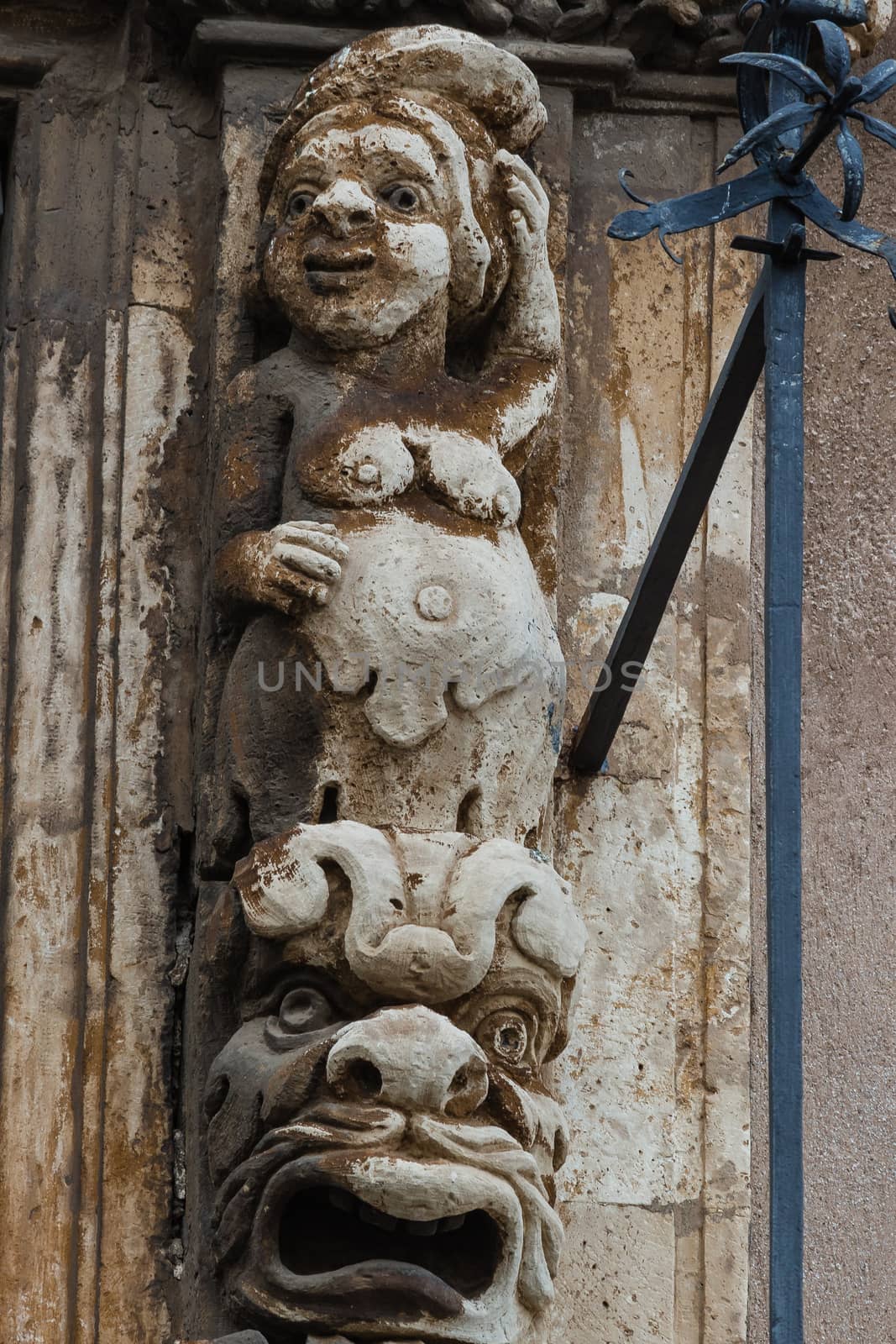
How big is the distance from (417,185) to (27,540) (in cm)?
67

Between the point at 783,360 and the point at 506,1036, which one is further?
the point at 506,1036

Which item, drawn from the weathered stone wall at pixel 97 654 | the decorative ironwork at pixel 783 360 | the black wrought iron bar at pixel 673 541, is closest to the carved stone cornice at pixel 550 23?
the weathered stone wall at pixel 97 654

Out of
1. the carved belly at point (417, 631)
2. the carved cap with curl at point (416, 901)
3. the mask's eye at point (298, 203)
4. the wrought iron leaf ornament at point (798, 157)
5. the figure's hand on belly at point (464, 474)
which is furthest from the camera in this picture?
the mask's eye at point (298, 203)

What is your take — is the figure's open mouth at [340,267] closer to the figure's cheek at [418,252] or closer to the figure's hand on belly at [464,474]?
the figure's cheek at [418,252]

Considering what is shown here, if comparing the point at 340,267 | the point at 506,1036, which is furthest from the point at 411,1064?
the point at 340,267

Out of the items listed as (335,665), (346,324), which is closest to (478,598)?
(335,665)

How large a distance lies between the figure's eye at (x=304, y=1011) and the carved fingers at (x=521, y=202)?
38.0 inches

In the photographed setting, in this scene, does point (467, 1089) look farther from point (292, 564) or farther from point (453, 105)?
point (453, 105)

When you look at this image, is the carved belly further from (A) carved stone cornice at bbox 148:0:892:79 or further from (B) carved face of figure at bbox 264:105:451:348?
(A) carved stone cornice at bbox 148:0:892:79

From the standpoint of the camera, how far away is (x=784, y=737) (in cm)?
261

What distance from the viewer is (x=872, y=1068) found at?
3426mm

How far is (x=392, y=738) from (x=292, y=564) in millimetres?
227

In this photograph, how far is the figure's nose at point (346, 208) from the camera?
3104 millimetres

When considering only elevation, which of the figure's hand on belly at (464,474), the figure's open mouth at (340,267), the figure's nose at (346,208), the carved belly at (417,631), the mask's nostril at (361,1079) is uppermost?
the figure's nose at (346,208)
